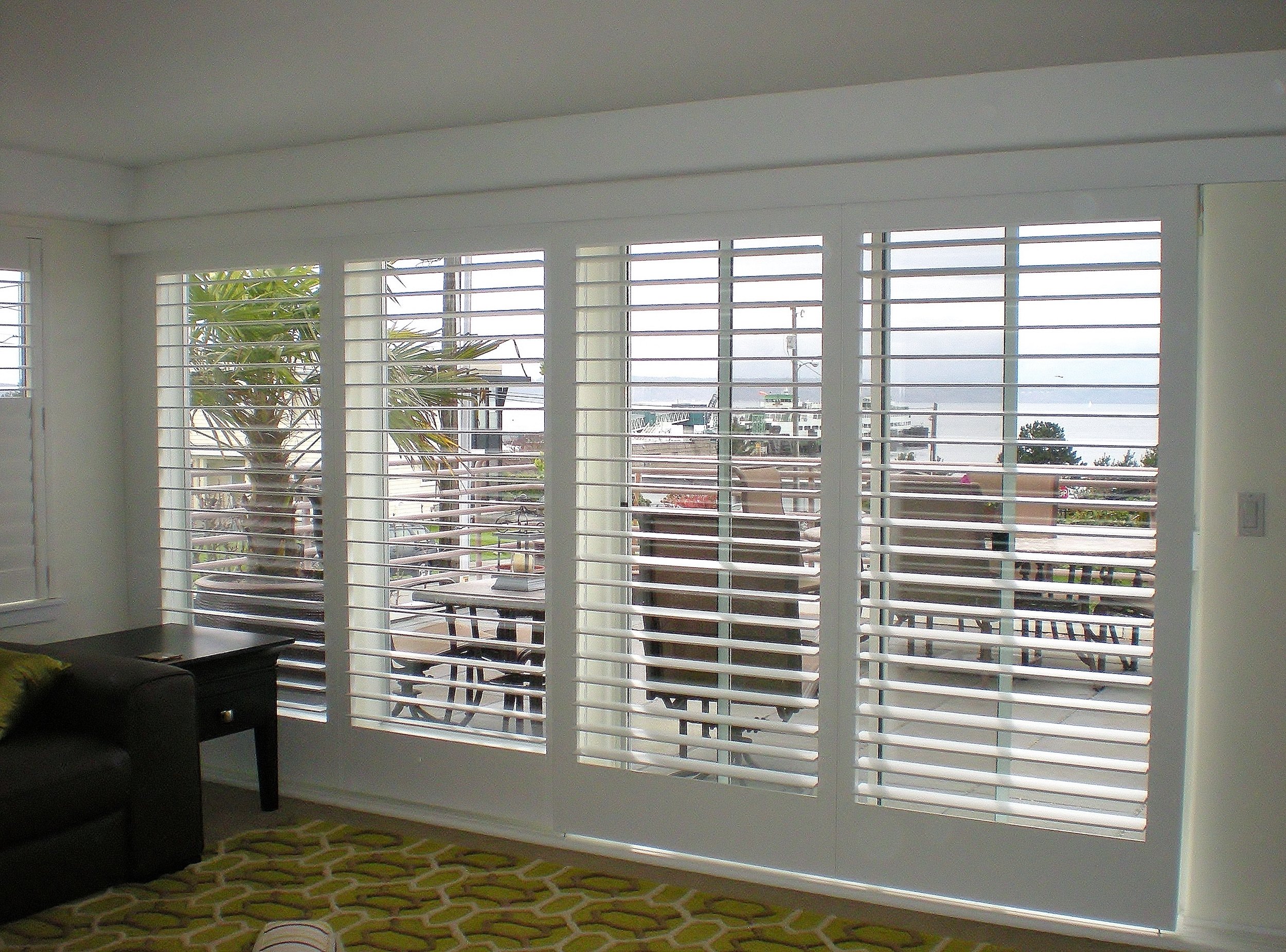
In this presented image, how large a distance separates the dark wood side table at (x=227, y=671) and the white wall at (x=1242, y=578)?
312 cm

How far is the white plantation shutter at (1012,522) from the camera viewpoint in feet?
9.72

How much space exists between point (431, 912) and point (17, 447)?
259 cm

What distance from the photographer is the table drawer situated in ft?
12.0

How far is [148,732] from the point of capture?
10.9 ft

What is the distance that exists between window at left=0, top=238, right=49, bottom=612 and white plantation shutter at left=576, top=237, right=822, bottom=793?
91.4 inches

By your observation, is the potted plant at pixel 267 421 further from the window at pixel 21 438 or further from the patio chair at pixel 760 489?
the patio chair at pixel 760 489

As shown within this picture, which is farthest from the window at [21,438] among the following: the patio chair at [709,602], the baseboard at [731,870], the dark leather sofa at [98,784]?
the patio chair at [709,602]

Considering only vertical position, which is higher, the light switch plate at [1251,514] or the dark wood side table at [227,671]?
the light switch plate at [1251,514]

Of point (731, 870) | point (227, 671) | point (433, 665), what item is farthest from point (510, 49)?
point (731, 870)

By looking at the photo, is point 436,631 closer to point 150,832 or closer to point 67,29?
point 150,832

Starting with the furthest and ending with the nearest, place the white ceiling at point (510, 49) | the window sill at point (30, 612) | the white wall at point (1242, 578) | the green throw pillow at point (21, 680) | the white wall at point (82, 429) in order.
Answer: the white wall at point (82, 429)
the window sill at point (30, 612)
the green throw pillow at point (21, 680)
the white wall at point (1242, 578)
the white ceiling at point (510, 49)

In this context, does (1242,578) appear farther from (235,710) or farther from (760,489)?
(235,710)

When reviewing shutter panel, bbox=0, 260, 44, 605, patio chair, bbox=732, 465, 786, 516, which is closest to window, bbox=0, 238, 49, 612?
shutter panel, bbox=0, 260, 44, 605

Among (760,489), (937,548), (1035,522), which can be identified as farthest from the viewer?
(760,489)
